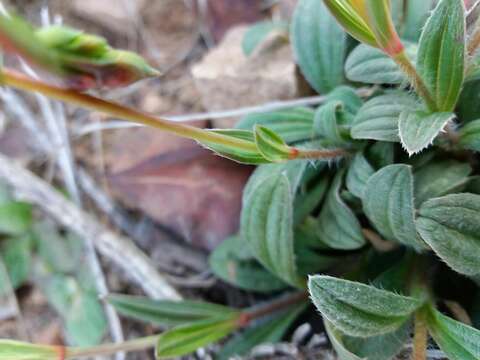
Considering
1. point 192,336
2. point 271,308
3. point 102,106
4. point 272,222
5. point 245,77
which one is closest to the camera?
point 102,106

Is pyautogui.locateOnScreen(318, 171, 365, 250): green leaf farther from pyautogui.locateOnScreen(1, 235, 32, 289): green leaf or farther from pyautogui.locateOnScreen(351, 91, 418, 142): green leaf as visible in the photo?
pyautogui.locateOnScreen(1, 235, 32, 289): green leaf

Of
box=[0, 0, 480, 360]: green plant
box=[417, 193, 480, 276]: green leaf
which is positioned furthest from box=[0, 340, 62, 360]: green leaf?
box=[417, 193, 480, 276]: green leaf

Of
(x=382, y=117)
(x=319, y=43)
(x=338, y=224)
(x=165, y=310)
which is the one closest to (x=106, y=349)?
(x=165, y=310)

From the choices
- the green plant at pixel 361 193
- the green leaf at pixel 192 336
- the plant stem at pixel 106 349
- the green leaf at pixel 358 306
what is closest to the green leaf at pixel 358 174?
the green plant at pixel 361 193

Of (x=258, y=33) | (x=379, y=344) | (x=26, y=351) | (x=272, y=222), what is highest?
(x=258, y=33)

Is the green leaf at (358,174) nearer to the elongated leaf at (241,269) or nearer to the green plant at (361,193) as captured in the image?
the green plant at (361,193)

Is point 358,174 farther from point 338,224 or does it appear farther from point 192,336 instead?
point 192,336
